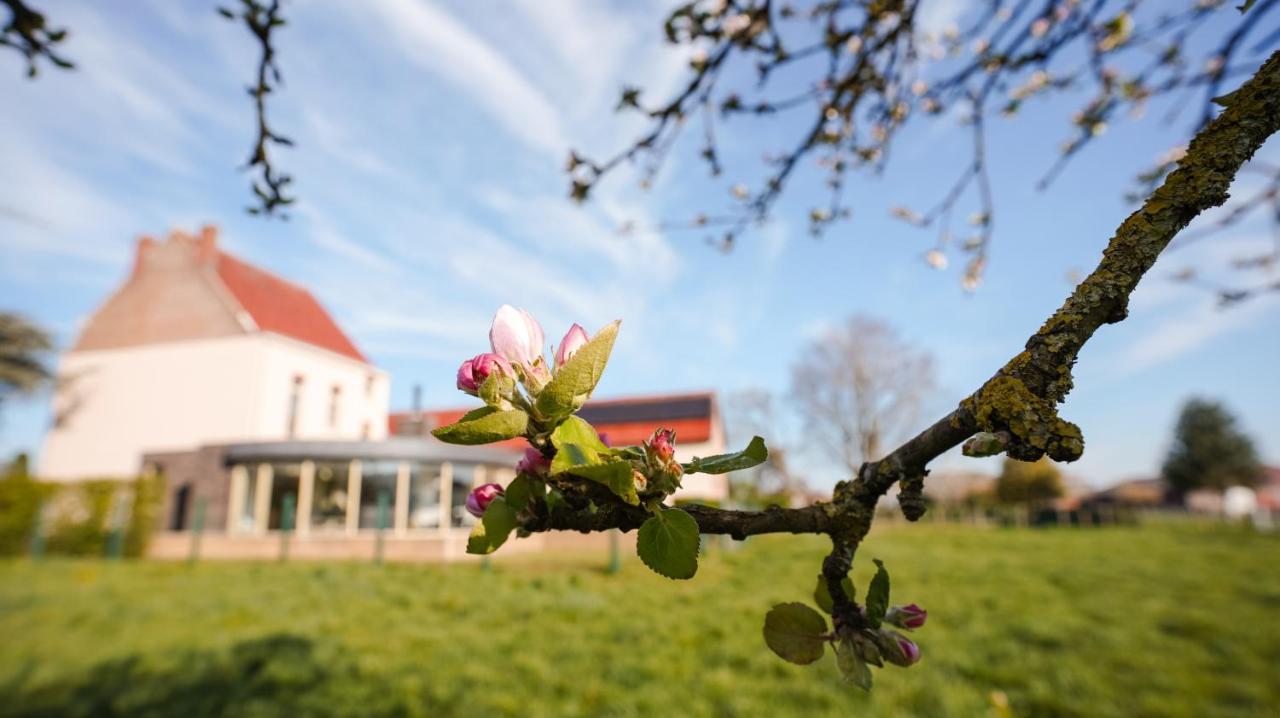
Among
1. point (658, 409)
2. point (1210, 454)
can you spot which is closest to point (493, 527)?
point (658, 409)

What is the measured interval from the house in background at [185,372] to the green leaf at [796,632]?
24077 millimetres

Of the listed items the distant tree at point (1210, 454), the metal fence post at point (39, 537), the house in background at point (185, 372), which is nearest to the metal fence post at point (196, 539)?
the metal fence post at point (39, 537)

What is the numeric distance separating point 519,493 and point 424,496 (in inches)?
769

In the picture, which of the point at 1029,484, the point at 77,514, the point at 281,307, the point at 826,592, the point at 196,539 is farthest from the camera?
the point at 1029,484

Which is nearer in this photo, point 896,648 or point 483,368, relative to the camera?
point 483,368

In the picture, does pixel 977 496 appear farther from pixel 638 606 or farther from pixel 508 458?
pixel 638 606

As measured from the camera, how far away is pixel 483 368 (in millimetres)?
749

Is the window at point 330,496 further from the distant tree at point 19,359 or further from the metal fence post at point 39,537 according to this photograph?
the distant tree at point 19,359

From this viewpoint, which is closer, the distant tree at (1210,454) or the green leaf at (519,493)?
the green leaf at (519,493)

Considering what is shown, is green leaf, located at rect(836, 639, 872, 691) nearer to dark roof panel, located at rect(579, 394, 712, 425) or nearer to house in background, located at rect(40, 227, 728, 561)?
house in background, located at rect(40, 227, 728, 561)

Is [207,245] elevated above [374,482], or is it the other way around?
[207,245]

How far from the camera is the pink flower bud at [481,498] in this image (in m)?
0.87

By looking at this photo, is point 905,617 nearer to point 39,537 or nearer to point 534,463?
point 534,463

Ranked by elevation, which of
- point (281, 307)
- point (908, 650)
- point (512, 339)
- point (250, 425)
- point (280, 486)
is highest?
point (281, 307)
